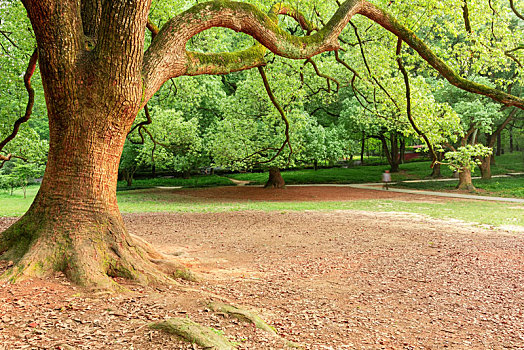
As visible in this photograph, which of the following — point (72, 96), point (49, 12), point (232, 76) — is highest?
point (232, 76)

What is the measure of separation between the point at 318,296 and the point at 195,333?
2.18m

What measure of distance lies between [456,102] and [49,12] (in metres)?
24.5

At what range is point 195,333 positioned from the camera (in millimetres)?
2889

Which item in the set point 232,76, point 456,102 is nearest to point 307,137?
point 232,76

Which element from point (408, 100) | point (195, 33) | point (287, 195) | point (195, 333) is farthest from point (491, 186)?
point (195, 333)

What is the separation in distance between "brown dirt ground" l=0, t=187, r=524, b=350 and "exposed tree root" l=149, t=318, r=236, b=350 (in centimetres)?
8

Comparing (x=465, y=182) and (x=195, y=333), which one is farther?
(x=465, y=182)

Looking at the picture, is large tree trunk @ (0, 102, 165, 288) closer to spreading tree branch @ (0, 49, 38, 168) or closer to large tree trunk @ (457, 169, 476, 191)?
spreading tree branch @ (0, 49, 38, 168)

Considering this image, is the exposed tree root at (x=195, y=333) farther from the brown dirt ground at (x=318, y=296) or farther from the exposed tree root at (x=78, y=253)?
the exposed tree root at (x=78, y=253)

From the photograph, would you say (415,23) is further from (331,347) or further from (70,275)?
(70,275)

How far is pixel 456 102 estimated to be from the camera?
23141 mm

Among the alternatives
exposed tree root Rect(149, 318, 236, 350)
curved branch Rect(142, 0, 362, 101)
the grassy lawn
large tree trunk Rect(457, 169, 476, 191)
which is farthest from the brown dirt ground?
large tree trunk Rect(457, 169, 476, 191)

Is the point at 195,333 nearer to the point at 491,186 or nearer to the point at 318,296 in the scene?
the point at 318,296

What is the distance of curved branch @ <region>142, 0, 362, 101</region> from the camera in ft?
16.4
